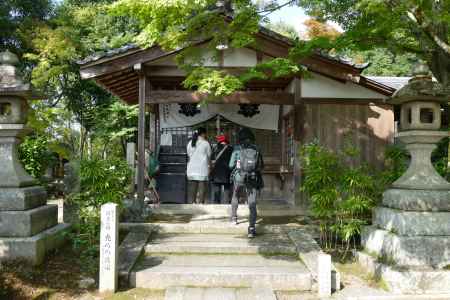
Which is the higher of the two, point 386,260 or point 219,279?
point 386,260

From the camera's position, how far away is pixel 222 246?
22.4ft

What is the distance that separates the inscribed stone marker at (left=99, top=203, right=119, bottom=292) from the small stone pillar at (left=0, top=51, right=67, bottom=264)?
4.39ft

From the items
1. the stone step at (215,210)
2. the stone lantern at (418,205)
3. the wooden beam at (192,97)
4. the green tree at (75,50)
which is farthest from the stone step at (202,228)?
the green tree at (75,50)

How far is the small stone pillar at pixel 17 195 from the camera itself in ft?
19.5

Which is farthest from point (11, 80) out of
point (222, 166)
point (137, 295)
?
point (222, 166)

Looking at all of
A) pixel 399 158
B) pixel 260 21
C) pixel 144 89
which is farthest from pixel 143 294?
pixel 399 158

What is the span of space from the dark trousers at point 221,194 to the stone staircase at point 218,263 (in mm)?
2205

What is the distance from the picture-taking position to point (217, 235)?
302 inches

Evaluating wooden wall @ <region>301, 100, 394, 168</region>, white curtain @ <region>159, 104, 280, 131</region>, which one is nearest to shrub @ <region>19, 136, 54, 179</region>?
white curtain @ <region>159, 104, 280, 131</region>

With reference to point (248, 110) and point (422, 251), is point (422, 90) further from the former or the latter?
point (248, 110)

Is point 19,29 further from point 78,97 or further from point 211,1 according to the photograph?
point 211,1

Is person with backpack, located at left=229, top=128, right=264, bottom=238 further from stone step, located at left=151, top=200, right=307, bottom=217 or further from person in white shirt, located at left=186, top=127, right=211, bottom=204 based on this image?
person in white shirt, located at left=186, top=127, right=211, bottom=204

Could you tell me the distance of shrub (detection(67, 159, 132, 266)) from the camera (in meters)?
6.99

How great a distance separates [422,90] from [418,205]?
5.82 ft
